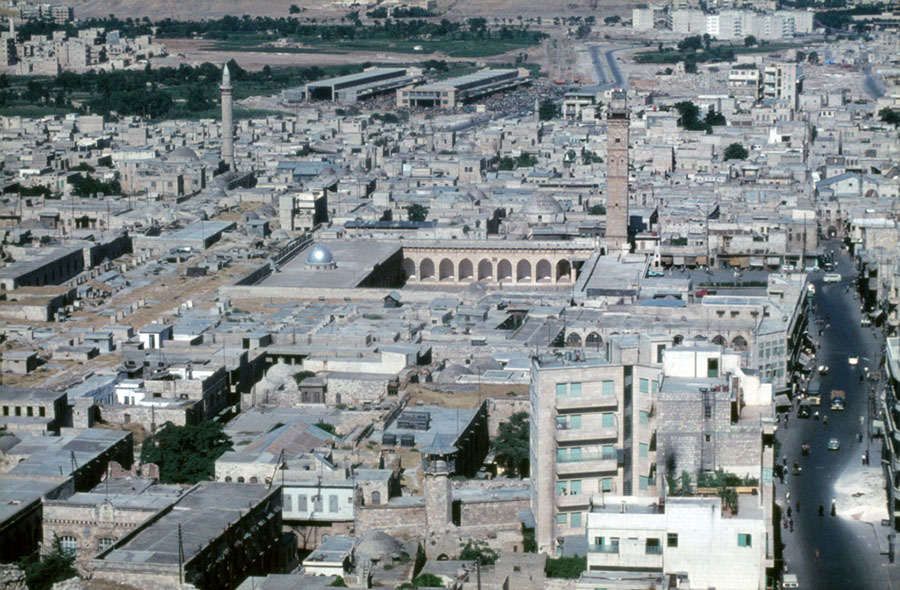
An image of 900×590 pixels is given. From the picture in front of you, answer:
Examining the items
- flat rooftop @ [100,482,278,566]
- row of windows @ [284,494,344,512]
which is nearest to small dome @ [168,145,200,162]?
row of windows @ [284,494,344,512]

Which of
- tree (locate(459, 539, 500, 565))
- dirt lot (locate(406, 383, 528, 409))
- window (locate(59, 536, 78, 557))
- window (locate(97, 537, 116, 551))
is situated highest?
dirt lot (locate(406, 383, 528, 409))

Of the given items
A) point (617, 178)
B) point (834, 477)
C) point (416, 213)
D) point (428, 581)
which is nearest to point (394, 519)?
point (428, 581)

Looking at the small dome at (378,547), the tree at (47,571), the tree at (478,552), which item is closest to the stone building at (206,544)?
the tree at (47,571)

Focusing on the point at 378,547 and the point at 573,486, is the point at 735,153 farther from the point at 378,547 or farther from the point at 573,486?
the point at 378,547

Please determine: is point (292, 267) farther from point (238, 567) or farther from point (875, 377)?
point (238, 567)

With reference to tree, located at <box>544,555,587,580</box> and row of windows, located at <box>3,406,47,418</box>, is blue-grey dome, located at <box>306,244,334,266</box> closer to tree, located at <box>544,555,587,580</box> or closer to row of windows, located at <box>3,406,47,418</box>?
row of windows, located at <box>3,406,47,418</box>

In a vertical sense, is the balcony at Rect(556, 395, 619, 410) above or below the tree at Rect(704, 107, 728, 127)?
above
